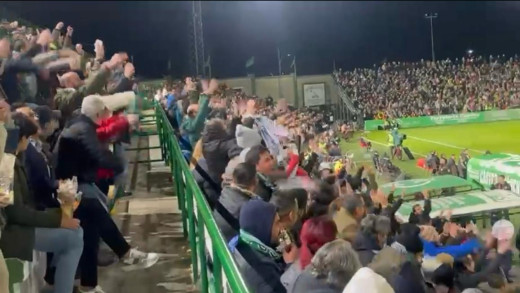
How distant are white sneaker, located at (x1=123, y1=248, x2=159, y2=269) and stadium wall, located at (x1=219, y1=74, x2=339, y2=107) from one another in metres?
2.09

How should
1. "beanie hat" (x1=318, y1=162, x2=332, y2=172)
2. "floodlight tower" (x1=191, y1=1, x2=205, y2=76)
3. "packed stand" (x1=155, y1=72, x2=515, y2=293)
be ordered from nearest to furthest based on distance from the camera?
"packed stand" (x1=155, y1=72, x2=515, y2=293) → "beanie hat" (x1=318, y1=162, x2=332, y2=172) → "floodlight tower" (x1=191, y1=1, x2=205, y2=76)

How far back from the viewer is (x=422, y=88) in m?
5.91

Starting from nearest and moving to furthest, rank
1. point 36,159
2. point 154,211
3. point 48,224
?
point 48,224 < point 36,159 < point 154,211

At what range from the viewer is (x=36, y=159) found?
2.43 meters

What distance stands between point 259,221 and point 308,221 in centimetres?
18


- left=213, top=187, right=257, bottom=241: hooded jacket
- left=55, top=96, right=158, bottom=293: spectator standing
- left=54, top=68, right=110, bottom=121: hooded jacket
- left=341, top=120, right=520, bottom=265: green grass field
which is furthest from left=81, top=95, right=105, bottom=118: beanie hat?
left=341, top=120, right=520, bottom=265: green grass field

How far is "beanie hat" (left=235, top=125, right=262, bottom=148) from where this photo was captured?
3221 millimetres

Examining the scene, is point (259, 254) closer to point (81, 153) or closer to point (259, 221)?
point (259, 221)

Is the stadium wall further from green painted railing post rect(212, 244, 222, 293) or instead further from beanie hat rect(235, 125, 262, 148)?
green painted railing post rect(212, 244, 222, 293)

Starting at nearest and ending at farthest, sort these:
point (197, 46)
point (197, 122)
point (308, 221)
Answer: point (308, 221) < point (197, 122) < point (197, 46)

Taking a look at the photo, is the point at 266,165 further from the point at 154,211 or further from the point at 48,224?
the point at 154,211

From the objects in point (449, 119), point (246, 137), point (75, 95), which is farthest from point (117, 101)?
point (449, 119)

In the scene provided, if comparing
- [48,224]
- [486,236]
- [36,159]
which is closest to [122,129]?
[36,159]

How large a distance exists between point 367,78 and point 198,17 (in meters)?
1.49
